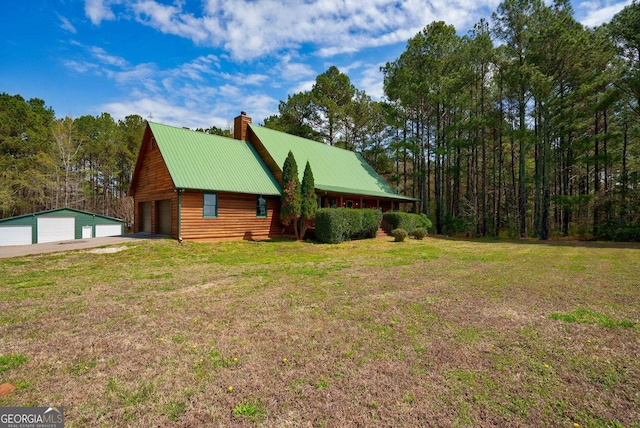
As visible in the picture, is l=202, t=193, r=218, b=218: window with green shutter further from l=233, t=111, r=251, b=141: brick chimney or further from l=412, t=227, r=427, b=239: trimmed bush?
l=412, t=227, r=427, b=239: trimmed bush

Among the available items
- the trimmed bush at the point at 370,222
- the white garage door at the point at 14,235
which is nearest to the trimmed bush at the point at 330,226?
the trimmed bush at the point at 370,222

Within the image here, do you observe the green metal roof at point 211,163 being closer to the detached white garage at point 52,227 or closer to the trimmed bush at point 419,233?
the trimmed bush at point 419,233

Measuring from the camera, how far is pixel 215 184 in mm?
15414

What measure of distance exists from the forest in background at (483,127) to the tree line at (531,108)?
0.11 m

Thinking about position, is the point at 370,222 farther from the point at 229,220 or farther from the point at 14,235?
the point at 14,235

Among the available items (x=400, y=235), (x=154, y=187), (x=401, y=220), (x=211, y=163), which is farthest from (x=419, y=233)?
(x=154, y=187)

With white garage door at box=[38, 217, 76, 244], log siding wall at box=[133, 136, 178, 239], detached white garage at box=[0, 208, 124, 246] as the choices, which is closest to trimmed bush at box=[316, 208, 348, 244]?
log siding wall at box=[133, 136, 178, 239]

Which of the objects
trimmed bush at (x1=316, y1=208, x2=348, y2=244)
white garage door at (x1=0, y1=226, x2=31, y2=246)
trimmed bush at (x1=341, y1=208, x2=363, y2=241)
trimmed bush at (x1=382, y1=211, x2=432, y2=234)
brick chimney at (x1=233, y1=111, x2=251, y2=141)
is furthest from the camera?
brick chimney at (x1=233, y1=111, x2=251, y2=141)

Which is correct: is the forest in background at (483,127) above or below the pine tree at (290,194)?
above

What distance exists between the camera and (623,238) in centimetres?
1961

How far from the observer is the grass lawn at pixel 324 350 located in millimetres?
Answer: 2498

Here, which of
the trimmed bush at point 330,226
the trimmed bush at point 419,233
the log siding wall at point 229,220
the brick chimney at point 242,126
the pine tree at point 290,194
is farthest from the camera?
the brick chimney at point 242,126

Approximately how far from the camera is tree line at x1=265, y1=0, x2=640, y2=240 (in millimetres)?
19781

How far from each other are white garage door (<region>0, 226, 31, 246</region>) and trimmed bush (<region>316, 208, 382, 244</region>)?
19.8 meters
